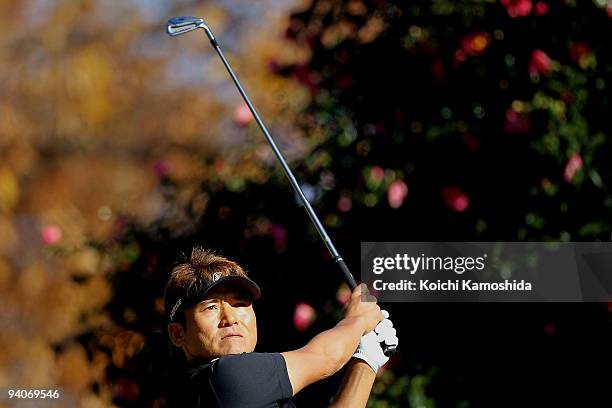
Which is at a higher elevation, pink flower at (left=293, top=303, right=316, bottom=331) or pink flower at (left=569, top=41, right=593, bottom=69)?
pink flower at (left=569, top=41, right=593, bottom=69)

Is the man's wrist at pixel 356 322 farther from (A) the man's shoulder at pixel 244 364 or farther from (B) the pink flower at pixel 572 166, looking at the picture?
(B) the pink flower at pixel 572 166

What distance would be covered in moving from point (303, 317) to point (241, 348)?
106cm

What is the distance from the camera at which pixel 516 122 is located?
3.00 m

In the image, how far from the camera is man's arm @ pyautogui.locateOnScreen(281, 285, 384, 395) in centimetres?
194

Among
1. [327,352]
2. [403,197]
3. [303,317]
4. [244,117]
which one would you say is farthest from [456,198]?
[327,352]

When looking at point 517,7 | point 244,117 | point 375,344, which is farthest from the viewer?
point 244,117

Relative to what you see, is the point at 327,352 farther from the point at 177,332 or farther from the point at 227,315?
the point at 177,332

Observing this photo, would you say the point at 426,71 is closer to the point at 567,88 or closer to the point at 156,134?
the point at 567,88

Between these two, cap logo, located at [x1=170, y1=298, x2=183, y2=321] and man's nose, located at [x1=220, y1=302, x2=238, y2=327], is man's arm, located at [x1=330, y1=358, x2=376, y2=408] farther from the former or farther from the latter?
cap logo, located at [x1=170, y1=298, x2=183, y2=321]

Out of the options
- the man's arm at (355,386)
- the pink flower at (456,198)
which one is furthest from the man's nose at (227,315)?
the pink flower at (456,198)

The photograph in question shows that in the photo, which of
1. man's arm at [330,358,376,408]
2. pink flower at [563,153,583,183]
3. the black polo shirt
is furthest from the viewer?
pink flower at [563,153,583,183]

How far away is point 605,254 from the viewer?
301 cm

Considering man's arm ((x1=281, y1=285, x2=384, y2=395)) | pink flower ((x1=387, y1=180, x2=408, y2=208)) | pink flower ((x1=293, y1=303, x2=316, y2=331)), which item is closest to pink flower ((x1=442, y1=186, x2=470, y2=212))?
pink flower ((x1=387, y1=180, x2=408, y2=208))

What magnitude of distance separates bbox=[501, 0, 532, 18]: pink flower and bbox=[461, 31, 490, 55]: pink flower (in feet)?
0.31
